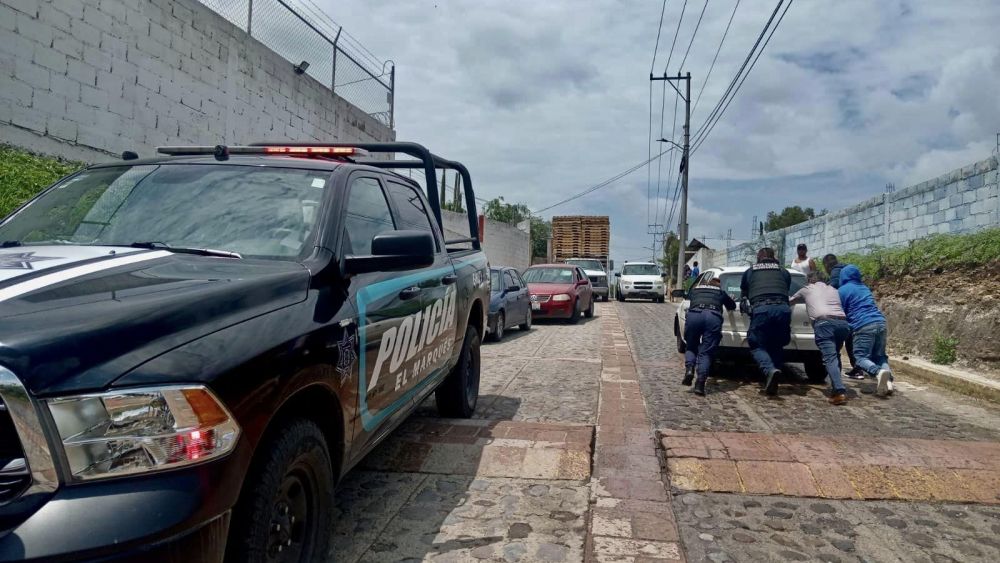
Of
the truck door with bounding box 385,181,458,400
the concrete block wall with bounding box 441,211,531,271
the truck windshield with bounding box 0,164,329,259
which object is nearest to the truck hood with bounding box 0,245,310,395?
the truck windshield with bounding box 0,164,329,259

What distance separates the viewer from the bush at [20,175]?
268 inches

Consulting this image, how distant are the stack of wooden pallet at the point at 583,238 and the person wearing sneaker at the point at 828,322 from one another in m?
25.5

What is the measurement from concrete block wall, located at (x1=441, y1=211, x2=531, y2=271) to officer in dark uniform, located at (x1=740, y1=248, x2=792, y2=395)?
19.9 m

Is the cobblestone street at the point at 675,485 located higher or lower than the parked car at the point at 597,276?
lower

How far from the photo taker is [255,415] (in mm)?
2104

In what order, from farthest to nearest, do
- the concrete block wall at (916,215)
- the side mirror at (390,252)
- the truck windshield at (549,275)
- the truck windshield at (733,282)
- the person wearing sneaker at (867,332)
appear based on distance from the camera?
the truck windshield at (549,275) → the concrete block wall at (916,215) → the truck windshield at (733,282) → the person wearing sneaker at (867,332) → the side mirror at (390,252)

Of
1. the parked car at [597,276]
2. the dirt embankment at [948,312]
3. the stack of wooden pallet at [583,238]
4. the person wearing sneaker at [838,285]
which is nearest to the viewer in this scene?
the dirt embankment at [948,312]

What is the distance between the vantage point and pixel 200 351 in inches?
77.8

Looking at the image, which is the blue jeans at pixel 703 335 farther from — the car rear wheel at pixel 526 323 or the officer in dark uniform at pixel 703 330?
the car rear wheel at pixel 526 323

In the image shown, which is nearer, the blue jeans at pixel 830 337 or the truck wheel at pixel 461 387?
the truck wheel at pixel 461 387

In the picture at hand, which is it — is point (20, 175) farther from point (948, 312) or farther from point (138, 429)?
point (948, 312)

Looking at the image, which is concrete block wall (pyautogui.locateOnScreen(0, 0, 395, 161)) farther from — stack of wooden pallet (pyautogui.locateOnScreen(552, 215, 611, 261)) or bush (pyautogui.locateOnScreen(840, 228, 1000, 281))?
stack of wooden pallet (pyautogui.locateOnScreen(552, 215, 611, 261))

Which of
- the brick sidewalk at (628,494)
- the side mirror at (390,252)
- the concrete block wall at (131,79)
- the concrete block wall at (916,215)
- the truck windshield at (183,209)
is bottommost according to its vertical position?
the brick sidewalk at (628,494)

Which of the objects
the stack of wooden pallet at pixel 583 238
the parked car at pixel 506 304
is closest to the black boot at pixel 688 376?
the parked car at pixel 506 304
